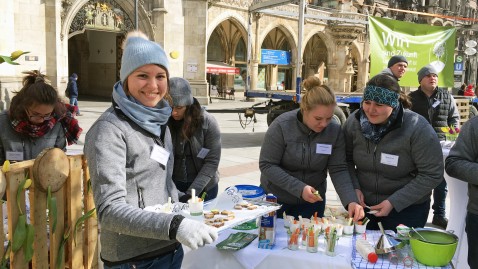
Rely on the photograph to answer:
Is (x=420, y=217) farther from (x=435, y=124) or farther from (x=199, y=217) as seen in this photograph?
(x=435, y=124)

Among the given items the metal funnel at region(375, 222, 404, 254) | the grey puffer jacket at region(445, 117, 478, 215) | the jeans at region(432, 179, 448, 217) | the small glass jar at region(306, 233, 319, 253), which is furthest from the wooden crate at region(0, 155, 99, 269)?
the jeans at region(432, 179, 448, 217)

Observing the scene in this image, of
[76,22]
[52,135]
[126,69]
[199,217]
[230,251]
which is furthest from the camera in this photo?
[76,22]

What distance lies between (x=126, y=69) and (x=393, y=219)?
2.08m

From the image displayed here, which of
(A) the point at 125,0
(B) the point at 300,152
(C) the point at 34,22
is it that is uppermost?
(A) the point at 125,0

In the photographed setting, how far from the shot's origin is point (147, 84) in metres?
1.79

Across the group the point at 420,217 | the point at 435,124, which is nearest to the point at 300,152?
the point at 420,217

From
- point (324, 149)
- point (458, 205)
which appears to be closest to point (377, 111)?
point (324, 149)

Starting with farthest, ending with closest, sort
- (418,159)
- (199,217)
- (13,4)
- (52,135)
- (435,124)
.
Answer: (13,4), (435,124), (52,135), (418,159), (199,217)

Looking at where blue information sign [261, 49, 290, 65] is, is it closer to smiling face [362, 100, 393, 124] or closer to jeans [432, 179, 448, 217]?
jeans [432, 179, 448, 217]

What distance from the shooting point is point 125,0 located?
18078 mm

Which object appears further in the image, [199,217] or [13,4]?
[13,4]

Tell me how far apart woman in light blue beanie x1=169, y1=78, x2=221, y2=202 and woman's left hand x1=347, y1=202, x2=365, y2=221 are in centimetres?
104

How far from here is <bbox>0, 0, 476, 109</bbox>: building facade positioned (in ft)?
49.2

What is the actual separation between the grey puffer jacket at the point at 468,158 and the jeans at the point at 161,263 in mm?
1838
